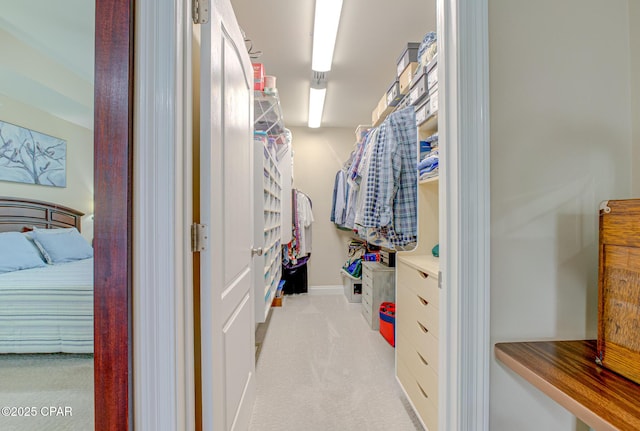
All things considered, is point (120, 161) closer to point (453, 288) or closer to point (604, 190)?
point (453, 288)

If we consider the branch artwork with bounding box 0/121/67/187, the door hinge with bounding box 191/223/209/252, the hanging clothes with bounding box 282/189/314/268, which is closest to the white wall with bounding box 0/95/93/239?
the branch artwork with bounding box 0/121/67/187

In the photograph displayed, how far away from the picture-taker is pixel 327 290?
13.8ft

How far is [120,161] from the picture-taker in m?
0.72

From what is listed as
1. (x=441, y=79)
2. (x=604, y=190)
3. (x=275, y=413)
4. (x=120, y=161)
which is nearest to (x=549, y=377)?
(x=604, y=190)

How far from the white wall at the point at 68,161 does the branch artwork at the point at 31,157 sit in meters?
0.01

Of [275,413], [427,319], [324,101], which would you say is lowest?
[275,413]

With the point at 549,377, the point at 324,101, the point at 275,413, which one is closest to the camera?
the point at 549,377

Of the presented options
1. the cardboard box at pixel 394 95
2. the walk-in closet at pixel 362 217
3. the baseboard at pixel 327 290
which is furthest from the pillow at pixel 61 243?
the baseboard at pixel 327 290

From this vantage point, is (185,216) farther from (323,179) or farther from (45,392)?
(323,179)

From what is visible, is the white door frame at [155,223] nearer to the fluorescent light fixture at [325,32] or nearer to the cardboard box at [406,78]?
the fluorescent light fixture at [325,32]

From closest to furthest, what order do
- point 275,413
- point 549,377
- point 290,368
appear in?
1. point 549,377
2. point 275,413
3. point 290,368

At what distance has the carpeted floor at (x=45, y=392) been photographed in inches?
30.5

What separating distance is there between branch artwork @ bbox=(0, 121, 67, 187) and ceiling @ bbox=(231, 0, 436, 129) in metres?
1.62

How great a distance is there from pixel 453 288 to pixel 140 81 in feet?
3.41
